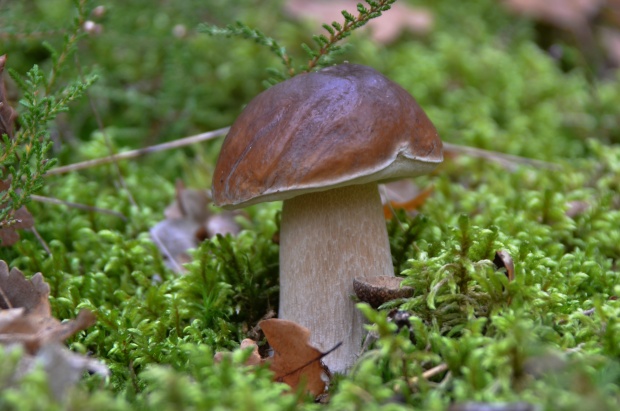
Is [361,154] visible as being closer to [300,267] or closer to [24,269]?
[300,267]

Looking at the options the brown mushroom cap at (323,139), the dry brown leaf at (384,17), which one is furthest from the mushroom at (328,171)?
the dry brown leaf at (384,17)

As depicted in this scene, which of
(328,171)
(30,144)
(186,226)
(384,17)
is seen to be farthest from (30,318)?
(384,17)

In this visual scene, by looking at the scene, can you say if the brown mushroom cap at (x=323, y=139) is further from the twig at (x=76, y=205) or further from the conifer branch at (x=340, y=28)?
the twig at (x=76, y=205)

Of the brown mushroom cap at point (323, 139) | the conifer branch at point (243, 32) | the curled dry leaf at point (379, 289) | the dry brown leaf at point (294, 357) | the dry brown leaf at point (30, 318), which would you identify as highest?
the conifer branch at point (243, 32)

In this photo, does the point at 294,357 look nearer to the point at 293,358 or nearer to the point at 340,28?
the point at 293,358

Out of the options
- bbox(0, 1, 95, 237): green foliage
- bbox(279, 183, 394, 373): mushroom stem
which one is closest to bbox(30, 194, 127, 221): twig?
bbox(0, 1, 95, 237): green foliage
